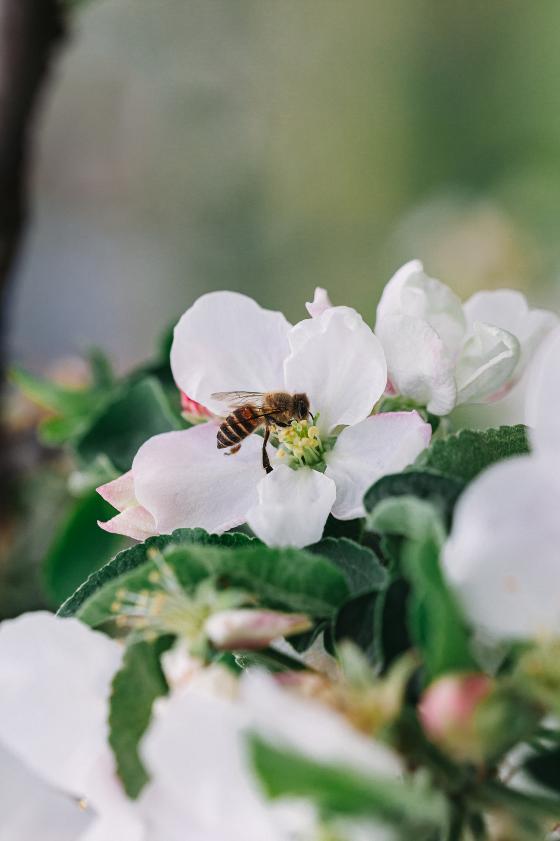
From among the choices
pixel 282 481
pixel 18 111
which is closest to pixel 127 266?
pixel 18 111

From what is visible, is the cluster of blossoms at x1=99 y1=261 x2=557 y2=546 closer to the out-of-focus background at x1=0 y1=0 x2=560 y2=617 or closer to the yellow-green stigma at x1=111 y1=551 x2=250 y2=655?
the yellow-green stigma at x1=111 y1=551 x2=250 y2=655

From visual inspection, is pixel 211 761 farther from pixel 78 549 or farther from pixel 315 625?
pixel 78 549

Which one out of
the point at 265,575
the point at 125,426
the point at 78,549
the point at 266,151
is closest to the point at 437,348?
the point at 265,575

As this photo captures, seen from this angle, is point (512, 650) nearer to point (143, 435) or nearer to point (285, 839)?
point (285, 839)

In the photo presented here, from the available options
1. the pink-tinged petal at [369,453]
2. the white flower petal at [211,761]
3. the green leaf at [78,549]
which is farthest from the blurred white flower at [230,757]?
the green leaf at [78,549]

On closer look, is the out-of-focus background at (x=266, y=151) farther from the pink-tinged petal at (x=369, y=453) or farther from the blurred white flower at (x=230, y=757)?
the blurred white flower at (x=230, y=757)

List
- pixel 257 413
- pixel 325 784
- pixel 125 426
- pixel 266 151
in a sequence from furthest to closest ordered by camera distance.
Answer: pixel 266 151, pixel 125 426, pixel 257 413, pixel 325 784
